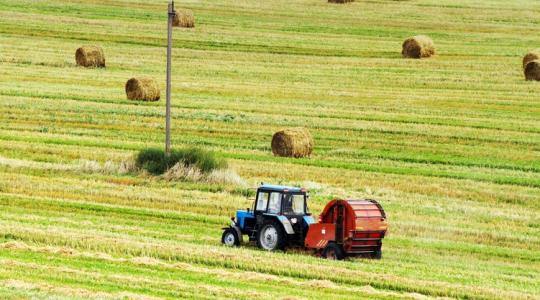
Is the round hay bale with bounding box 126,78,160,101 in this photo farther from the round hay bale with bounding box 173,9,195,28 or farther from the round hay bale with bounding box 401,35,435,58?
the round hay bale with bounding box 173,9,195,28

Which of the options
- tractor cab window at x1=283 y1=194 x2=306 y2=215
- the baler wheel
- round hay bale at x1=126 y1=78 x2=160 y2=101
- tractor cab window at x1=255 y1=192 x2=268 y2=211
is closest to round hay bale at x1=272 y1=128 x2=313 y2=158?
round hay bale at x1=126 y1=78 x2=160 y2=101

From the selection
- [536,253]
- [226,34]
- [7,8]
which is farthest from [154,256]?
[7,8]

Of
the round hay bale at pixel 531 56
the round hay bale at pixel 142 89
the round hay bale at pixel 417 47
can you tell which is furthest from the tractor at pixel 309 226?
the round hay bale at pixel 417 47

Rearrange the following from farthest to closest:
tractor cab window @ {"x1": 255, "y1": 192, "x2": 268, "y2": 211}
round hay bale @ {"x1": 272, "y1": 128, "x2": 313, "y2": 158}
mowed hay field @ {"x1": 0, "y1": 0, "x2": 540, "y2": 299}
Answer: round hay bale @ {"x1": 272, "y1": 128, "x2": 313, "y2": 158}
tractor cab window @ {"x1": 255, "y1": 192, "x2": 268, "y2": 211}
mowed hay field @ {"x1": 0, "y1": 0, "x2": 540, "y2": 299}

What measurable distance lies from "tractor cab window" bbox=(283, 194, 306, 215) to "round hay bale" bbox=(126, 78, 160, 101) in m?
23.5

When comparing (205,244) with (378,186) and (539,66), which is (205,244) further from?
(539,66)

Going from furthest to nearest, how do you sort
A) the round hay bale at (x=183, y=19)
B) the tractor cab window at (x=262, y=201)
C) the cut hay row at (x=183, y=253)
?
1. the round hay bale at (x=183, y=19)
2. the tractor cab window at (x=262, y=201)
3. the cut hay row at (x=183, y=253)

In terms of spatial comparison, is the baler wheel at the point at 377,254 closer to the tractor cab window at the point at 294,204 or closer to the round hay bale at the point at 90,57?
the tractor cab window at the point at 294,204

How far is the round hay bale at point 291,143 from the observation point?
35.5m

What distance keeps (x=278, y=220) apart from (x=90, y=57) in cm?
3388

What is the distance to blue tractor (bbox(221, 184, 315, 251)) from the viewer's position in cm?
2308

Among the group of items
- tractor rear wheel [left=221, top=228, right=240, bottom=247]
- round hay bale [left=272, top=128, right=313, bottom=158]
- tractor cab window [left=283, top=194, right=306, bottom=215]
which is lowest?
tractor rear wheel [left=221, top=228, right=240, bottom=247]

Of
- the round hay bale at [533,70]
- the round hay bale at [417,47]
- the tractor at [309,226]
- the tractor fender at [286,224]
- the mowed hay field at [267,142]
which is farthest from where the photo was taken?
the round hay bale at [417,47]

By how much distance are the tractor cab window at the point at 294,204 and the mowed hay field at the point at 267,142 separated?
807 millimetres
